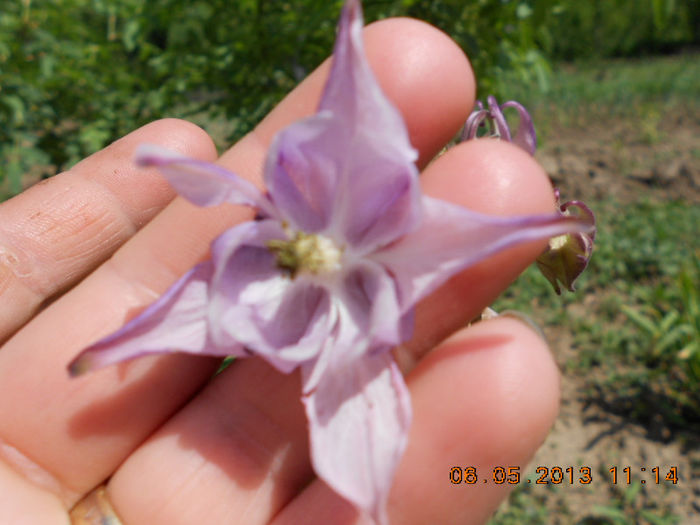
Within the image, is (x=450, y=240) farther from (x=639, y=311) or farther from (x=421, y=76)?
(x=639, y=311)

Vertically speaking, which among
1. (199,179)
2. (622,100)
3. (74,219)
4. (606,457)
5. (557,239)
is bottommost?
(622,100)

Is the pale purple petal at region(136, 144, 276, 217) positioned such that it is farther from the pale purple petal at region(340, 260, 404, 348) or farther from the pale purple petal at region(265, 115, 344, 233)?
the pale purple petal at region(340, 260, 404, 348)

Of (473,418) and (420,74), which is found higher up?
(420,74)

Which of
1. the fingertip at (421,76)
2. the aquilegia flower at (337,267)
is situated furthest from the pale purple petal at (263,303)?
the fingertip at (421,76)

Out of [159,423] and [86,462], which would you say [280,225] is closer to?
[159,423]

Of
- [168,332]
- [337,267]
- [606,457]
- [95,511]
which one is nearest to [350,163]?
[337,267]

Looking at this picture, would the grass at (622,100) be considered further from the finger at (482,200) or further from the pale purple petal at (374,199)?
the pale purple petal at (374,199)

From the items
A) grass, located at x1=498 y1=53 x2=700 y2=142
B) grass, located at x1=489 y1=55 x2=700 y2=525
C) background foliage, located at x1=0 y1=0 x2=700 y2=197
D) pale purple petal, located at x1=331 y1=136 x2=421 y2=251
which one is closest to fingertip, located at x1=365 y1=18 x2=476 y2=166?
pale purple petal, located at x1=331 y1=136 x2=421 y2=251
